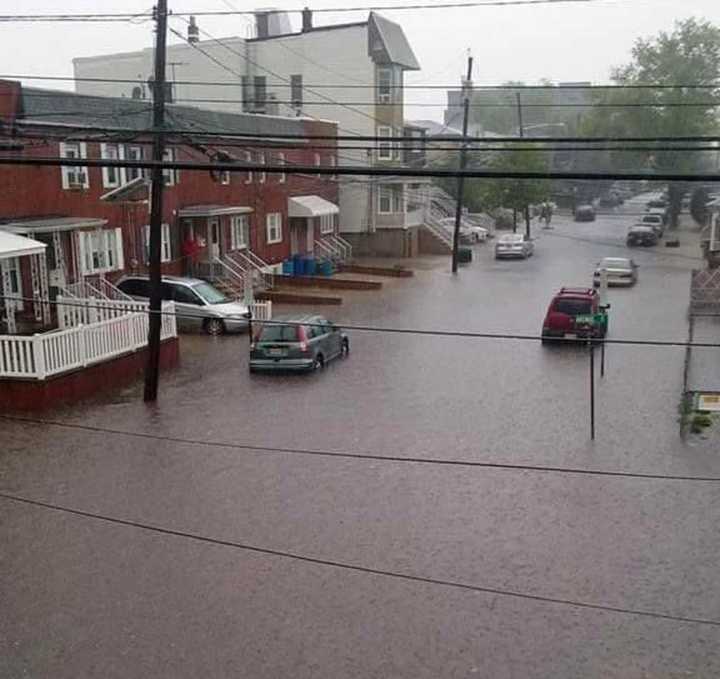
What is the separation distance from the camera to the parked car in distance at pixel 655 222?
52125mm

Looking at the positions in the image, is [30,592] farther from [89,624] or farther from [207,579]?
[207,579]

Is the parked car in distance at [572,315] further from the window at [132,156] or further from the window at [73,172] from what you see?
the window at [73,172]

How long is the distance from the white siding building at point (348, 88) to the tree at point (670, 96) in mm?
22276

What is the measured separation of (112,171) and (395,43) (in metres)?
22.4

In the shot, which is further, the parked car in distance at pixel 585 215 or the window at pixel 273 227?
the parked car in distance at pixel 585 215

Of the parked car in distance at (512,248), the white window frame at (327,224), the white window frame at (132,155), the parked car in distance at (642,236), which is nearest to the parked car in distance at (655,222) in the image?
the parked car in distance at (642,236)

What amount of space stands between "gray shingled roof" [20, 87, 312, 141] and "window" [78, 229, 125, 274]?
3114 mm

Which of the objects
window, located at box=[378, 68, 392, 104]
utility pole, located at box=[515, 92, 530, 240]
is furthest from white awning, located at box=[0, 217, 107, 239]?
window, located at box=[378, 68, 392, 104]

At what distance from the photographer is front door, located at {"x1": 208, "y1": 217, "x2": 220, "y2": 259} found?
1214 inches

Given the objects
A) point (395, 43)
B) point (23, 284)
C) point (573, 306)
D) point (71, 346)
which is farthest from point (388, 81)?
point (71, 346)

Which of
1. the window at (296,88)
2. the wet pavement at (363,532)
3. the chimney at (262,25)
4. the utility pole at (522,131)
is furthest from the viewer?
the chimney at (262,25)

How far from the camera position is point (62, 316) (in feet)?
66.1

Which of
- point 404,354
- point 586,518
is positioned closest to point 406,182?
point 404,354

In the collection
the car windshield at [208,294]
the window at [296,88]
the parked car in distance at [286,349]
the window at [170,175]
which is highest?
the window at [296,88]
